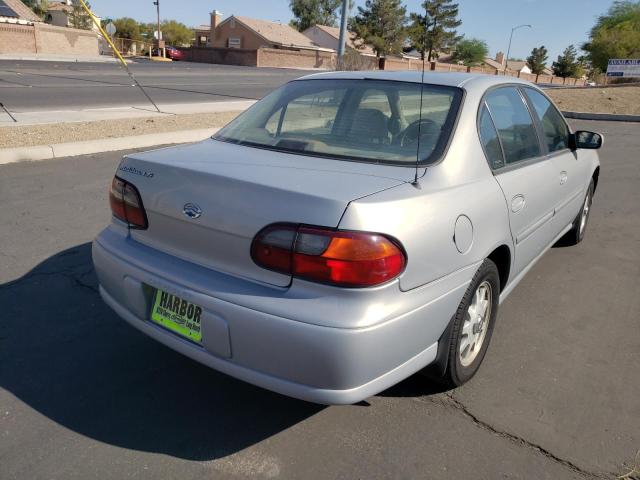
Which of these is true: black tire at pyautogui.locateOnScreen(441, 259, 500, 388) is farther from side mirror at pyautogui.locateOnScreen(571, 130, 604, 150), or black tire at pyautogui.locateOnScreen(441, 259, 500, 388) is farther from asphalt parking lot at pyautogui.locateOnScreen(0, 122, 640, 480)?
side mirror at pyautogui.locateOnScreen(571, 130, 604, 150)

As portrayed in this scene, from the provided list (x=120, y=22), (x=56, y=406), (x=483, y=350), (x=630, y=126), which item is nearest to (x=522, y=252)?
(x=483, y=350)

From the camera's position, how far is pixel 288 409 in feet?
9.18

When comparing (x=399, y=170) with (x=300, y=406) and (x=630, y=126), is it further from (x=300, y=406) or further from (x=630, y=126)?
(x=630, y=126)

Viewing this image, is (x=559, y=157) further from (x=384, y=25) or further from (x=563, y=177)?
(x=384, y=25)

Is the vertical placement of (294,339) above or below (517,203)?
below

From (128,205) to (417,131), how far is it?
5.02ft

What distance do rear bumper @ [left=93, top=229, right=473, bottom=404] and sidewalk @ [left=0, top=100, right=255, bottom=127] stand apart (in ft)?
28.1

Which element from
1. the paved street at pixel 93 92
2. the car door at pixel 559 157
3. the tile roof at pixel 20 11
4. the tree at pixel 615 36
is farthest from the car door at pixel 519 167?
the tree at pixel 615 36

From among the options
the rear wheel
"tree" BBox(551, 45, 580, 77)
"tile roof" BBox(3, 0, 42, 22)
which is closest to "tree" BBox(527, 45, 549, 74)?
"tree" BBox(551, 45, 580, 77)

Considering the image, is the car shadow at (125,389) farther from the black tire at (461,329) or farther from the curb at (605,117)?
the curb at (605,117)

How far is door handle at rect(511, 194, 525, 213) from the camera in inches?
124

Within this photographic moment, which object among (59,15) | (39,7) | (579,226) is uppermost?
Answer: (39,7)

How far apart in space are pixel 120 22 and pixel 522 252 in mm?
A: 80471

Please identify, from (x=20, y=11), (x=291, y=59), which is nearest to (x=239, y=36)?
(x=291, y=59)
